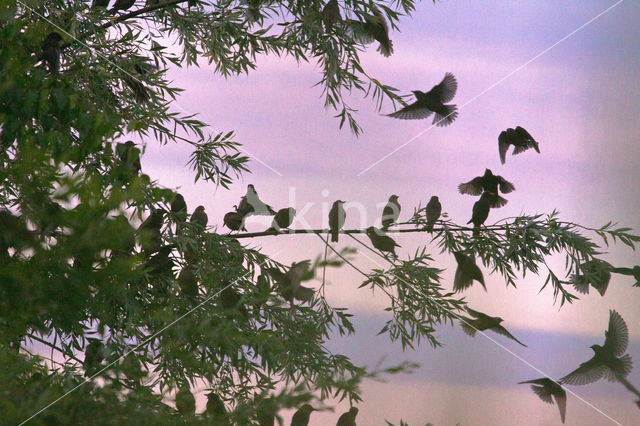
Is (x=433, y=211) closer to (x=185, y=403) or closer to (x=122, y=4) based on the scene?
(x=122, y=4)

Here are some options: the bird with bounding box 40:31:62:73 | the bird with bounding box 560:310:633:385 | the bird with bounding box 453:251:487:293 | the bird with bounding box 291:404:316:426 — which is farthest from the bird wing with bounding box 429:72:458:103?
the bird with bounding box 291:404:316:426

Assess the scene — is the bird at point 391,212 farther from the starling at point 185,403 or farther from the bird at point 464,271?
the starling at point 185,403

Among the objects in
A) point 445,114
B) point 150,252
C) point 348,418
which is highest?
point 445,114

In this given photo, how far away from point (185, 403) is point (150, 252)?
1.02 ft

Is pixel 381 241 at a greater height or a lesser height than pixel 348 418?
greater

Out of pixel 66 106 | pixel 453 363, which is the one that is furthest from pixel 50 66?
pixel 453 363

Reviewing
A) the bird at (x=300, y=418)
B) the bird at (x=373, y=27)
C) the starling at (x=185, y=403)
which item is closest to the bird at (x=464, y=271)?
the bird at (x=373, y=27)

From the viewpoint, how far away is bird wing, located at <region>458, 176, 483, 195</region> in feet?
2.84

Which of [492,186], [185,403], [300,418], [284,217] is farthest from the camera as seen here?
[492,186]

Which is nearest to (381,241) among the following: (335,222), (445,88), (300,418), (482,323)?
(335,222)

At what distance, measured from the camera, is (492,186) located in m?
0.85

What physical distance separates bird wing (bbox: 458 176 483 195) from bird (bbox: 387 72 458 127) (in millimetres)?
104

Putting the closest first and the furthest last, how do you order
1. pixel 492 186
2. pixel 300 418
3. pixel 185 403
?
pixel 185 403, pixel 300 418, pixel 492 186

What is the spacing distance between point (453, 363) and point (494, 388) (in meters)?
0.08
